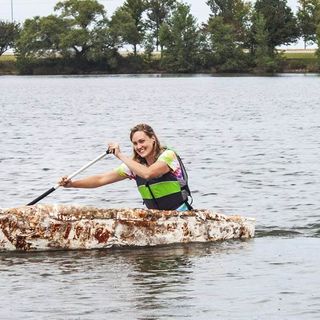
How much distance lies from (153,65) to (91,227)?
15054 cm

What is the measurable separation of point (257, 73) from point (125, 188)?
428 ft

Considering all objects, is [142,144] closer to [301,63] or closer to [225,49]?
[225,49]

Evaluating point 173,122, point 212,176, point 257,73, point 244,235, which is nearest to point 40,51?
point 257,73

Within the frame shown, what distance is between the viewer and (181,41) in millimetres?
155250

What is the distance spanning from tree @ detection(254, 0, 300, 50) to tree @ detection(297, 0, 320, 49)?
1.32 m

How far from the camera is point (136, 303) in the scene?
12.5m

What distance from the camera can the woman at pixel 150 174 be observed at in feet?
49.5

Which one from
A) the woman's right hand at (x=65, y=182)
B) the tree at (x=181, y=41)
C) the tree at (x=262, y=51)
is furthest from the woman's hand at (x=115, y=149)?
the tree at (x=181, y=41)

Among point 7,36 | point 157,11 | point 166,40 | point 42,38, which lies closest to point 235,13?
point 157,11

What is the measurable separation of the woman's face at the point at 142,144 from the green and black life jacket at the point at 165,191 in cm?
52

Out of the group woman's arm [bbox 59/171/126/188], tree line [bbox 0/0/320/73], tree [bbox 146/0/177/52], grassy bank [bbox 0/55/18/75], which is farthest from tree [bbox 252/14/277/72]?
woman's arm [bbox 59/171/126/188]

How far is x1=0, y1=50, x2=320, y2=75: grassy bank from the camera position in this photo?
155250 millimetres

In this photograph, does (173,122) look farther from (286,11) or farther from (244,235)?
(286,11)

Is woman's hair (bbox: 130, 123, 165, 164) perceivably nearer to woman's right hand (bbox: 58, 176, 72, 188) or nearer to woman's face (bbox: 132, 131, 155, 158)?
woman's face (bbox: 132, 131, 155, 158)
